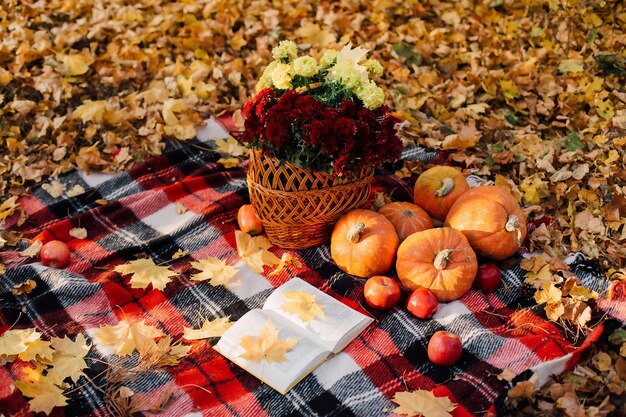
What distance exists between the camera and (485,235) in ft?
10.00

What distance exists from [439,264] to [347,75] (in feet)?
3.09

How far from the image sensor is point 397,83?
469 centimetres

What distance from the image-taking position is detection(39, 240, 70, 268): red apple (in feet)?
10.7

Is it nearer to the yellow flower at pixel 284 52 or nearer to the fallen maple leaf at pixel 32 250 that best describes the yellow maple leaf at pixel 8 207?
the fallen maple leaf at pixel 32 250

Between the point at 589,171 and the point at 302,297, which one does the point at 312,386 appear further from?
the point at 589,171

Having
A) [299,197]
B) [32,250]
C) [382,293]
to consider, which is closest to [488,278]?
[382,293]

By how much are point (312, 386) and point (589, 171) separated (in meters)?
2.06

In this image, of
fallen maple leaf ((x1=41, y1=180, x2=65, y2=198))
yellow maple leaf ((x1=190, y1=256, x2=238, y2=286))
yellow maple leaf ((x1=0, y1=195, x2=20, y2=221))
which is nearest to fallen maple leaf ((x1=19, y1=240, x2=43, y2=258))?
yellow maple leaf ((x1=0, y1=195, x2=20, y2=221))

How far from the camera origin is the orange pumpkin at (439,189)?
10.9ft

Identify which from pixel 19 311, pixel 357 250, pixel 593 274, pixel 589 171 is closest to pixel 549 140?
pixel 589 171

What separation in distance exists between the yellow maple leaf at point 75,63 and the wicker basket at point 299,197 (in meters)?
2.12

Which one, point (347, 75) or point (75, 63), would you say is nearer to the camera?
point (347, 75)

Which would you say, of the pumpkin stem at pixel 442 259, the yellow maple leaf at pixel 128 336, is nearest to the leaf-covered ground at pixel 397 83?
the pumpkin stem at pixel 442 259

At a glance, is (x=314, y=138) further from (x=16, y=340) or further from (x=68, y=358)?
(x=16, y=340)
